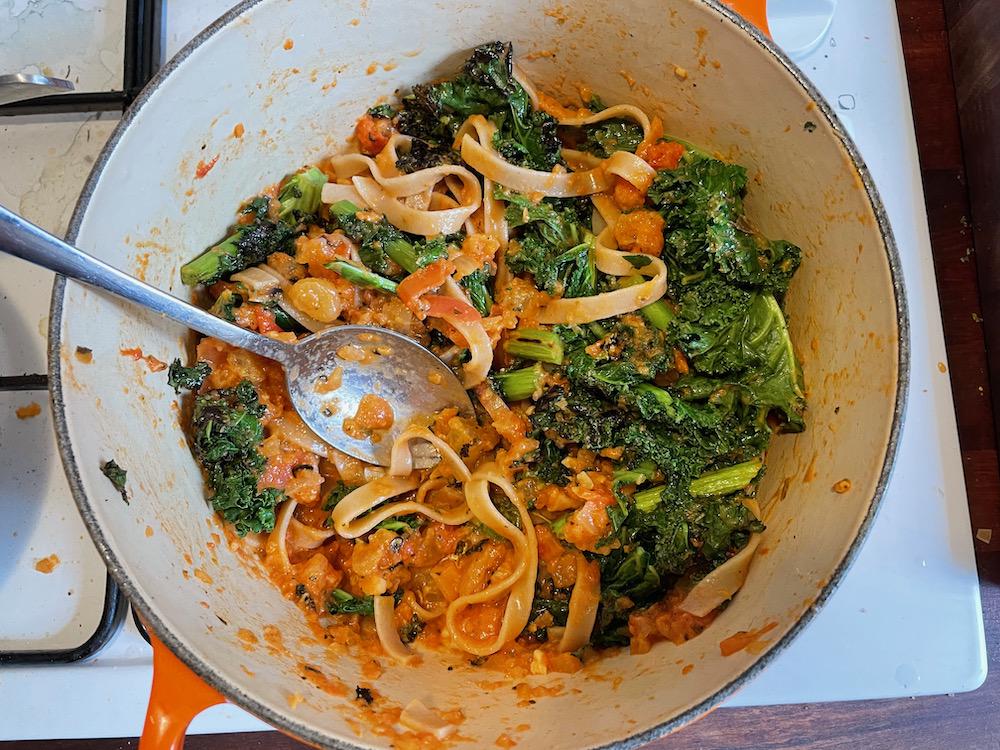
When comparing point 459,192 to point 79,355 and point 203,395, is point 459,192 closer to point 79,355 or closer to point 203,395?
point 203,395

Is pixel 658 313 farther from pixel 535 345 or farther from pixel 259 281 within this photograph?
pixel 259 281

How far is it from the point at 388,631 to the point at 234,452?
2.61ft

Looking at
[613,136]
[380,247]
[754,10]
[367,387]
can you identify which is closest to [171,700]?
[367,387]

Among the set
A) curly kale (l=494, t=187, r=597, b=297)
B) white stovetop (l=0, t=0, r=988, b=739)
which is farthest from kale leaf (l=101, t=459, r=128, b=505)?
curly kale (l=494, t=187, r=597, b=297)

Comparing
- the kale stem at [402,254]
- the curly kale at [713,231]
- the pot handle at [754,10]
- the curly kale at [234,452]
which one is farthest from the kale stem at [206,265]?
the pot handle at [754,10]

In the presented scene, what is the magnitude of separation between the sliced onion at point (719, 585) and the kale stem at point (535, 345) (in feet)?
2.87

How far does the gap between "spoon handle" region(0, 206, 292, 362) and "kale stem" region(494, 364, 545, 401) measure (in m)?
0.76

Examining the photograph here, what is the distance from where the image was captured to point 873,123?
2979 millimetres

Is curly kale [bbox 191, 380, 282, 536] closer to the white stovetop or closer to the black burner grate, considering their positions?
the white stovetop

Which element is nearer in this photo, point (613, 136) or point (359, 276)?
point (359, 276)

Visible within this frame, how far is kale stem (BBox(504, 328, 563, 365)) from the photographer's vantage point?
261 cm

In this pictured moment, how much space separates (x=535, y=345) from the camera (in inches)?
104

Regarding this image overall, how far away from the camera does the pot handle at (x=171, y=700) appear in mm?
1970

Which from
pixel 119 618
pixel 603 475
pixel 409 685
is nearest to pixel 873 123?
pixel 603 475
